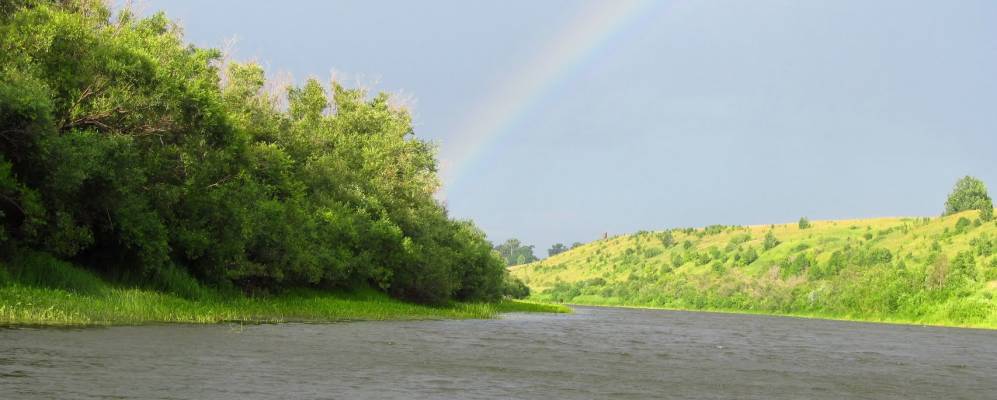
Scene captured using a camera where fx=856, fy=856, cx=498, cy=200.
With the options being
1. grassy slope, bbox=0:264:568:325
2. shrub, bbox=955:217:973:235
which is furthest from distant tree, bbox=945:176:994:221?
grassy slope, bbox=0:264:568:325

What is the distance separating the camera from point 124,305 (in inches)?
1377

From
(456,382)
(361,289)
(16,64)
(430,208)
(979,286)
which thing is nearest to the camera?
(456,382)

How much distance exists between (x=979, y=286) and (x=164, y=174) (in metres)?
97.6

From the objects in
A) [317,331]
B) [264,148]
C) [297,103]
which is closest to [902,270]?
[297,103]

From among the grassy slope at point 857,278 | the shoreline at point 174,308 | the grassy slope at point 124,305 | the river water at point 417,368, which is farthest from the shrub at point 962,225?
the grassy slope at point 124,305

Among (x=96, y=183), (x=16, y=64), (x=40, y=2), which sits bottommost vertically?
(x=96, y=183)

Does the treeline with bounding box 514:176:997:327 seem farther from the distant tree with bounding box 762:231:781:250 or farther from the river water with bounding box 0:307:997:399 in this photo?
the river water with bounding box 0:307:997:399

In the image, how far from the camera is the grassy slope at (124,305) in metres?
30.5

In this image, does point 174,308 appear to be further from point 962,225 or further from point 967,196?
point 967,196

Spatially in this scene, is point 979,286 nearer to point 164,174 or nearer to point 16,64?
point 164,174

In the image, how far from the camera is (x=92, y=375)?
17.9m

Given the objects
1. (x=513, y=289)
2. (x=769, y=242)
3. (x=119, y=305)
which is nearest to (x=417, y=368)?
(x=119, y=305)

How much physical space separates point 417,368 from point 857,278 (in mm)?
127457

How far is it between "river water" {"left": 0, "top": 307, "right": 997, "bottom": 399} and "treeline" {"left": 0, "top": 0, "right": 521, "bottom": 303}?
7.42 meters
